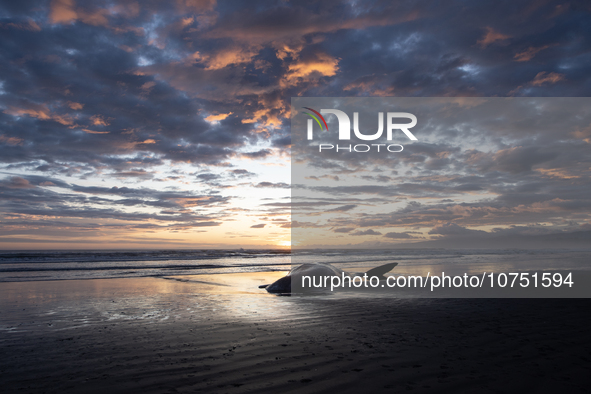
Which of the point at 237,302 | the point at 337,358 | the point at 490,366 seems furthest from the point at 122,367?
the point at 237,302

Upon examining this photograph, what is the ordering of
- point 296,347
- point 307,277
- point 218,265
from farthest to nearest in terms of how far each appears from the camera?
point 218,265 → point 307,277 → point 296,347

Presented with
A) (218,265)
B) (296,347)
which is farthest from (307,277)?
(218,265)

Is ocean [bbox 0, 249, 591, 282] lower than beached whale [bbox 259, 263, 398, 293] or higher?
lower

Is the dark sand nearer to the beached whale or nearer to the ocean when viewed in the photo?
the beached whale

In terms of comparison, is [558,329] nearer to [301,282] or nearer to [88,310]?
[301,282]

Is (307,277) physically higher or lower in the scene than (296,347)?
higher

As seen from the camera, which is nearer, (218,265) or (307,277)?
(307,277)

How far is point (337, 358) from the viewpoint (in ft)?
13.4

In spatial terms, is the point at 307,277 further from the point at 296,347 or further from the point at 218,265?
the point at 218,265

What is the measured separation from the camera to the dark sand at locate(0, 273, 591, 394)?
338 centimetres

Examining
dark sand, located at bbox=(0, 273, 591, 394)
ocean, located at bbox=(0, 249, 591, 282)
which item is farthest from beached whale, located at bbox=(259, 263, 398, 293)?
ocean, located at bbox=(0, 249, 591, 282)

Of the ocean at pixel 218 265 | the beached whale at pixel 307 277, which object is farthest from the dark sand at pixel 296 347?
the ocean at pixel 218 265

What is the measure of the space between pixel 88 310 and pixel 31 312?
118cm

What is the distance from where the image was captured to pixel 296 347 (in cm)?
459
